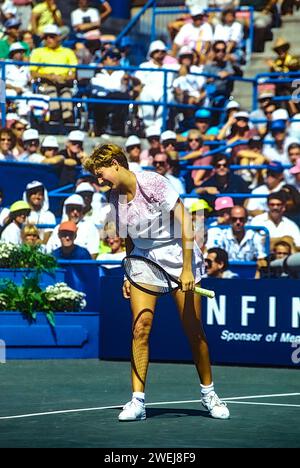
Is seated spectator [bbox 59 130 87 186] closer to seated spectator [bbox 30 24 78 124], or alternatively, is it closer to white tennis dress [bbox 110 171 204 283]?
seated spectator [bbox 30 24 78 124]

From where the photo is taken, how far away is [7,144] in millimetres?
17281

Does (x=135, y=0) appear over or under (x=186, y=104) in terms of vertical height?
over

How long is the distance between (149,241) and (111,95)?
417 inches

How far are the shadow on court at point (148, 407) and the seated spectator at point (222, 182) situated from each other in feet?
14.2

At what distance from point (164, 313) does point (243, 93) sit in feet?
26.8

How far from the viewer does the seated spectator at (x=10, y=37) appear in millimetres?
19702

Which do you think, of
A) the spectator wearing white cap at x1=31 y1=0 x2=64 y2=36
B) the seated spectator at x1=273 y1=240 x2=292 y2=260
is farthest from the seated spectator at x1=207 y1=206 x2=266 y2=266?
the spectator wearing white cap at x1=31 y1=0 x2=64 y2=36

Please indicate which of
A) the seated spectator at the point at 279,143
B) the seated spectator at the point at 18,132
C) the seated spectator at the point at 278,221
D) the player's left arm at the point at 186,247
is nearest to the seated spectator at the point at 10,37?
the seated spectator at the point at 18,132

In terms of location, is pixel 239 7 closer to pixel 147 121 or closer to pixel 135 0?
pixel 147 121

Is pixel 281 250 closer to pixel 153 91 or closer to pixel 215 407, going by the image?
pixel 215 407

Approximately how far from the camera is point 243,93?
20328 mm

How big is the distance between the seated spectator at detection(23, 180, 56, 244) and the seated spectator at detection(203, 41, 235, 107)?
4.23m
